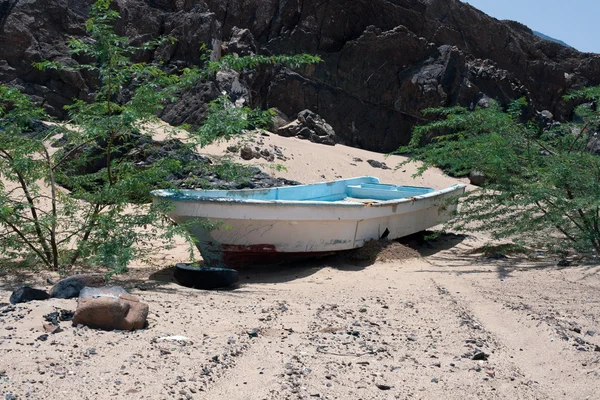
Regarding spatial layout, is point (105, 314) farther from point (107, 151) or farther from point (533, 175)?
point (533, 175)

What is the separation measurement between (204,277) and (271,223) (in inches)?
50.6

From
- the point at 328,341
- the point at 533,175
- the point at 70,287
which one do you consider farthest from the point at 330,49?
the point at 328,341

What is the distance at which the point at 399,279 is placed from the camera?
742 centimetres

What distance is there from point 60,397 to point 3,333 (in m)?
1.23

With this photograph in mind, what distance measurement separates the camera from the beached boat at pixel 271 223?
7.14 m

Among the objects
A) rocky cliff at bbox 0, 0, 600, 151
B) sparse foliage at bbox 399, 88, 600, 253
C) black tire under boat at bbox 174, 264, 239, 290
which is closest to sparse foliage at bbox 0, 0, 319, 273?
black tire under boat at bbox 174, 264, 239, 290

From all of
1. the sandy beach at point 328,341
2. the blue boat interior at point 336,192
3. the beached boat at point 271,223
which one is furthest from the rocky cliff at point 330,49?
the sandy beach at point 328,341

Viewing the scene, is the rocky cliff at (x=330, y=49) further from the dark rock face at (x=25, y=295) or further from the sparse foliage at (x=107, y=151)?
the dark rock face at (x=25, y=295)

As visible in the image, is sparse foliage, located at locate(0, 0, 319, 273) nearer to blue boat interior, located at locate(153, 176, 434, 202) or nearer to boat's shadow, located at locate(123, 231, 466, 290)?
boat's shadow, located at locate(123, 231, 466, 290)

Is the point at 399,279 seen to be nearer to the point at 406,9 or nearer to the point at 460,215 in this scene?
the point at 460,215

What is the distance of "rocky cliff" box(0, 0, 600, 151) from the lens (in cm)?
2170

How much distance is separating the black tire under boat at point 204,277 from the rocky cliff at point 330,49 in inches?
577

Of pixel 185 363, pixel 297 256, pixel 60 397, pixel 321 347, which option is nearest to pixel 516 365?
pixel 321 347

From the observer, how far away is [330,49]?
1129 inches
